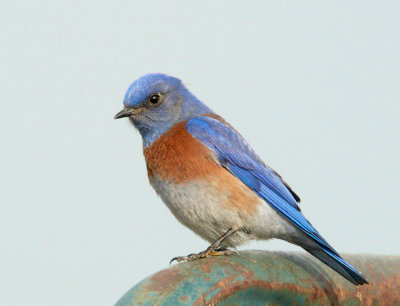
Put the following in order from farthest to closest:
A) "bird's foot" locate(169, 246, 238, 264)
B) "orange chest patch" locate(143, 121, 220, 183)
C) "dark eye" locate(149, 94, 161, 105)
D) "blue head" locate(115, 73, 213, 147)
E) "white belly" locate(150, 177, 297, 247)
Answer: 1. "dark eye" locate(149, 94, 161, 105)
2. "blue head" locate(115, 73, 213, 147)
3. "orange chest patch" locate(143, 121, 220, 183)
4. "white belly" locate(150, 177, 297, 247)
5. "bird's foot" locate(169, 246, 238, 264)

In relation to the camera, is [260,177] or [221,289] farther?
[260,177]

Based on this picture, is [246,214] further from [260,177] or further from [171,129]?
[171,129]

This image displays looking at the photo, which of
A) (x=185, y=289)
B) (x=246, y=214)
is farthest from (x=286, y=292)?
(x=246, y=214)

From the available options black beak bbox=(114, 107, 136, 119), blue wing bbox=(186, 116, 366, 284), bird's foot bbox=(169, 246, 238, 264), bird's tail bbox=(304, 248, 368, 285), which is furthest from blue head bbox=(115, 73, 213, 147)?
bird's tail bbox=(304, 248, 368, 285)

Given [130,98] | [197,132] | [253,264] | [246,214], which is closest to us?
[253,264]

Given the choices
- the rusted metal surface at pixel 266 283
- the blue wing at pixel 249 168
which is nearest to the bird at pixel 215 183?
the blue wing at pixel 249 168

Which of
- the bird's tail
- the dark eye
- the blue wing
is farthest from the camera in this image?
the dark eye

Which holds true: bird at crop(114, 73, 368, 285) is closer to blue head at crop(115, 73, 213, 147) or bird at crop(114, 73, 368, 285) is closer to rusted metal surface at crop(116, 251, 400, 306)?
blue head at crop(115, 73, 213, 147)
